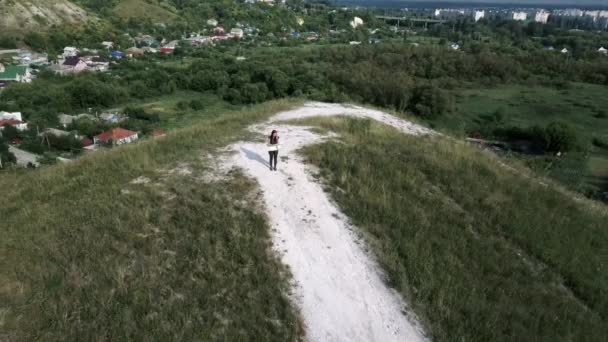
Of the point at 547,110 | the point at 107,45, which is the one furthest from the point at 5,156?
the point at 107,45

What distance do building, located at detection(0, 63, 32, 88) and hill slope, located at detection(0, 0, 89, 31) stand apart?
25012 millimetres

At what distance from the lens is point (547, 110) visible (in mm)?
48531

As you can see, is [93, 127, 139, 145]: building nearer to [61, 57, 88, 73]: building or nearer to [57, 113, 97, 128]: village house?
[57, 113, 97, 128]: village house

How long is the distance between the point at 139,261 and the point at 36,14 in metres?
91.0

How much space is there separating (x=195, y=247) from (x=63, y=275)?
1751mm

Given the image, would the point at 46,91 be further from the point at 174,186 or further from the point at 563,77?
the point at 563,77

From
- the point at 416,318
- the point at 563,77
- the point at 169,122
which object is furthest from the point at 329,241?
the point at 563,77

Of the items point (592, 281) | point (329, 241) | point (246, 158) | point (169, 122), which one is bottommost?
point (169, 122)

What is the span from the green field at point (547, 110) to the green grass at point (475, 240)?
2534cm

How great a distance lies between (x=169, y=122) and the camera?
38719 mm

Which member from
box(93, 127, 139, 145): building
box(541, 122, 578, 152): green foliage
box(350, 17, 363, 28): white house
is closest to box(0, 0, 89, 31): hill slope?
box(93, 127, 139, 145): building

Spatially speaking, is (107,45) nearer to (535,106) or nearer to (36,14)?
(36,14)

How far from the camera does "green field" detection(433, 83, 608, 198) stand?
34872 mm

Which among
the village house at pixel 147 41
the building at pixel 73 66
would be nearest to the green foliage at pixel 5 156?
the building at pixel 73 66
